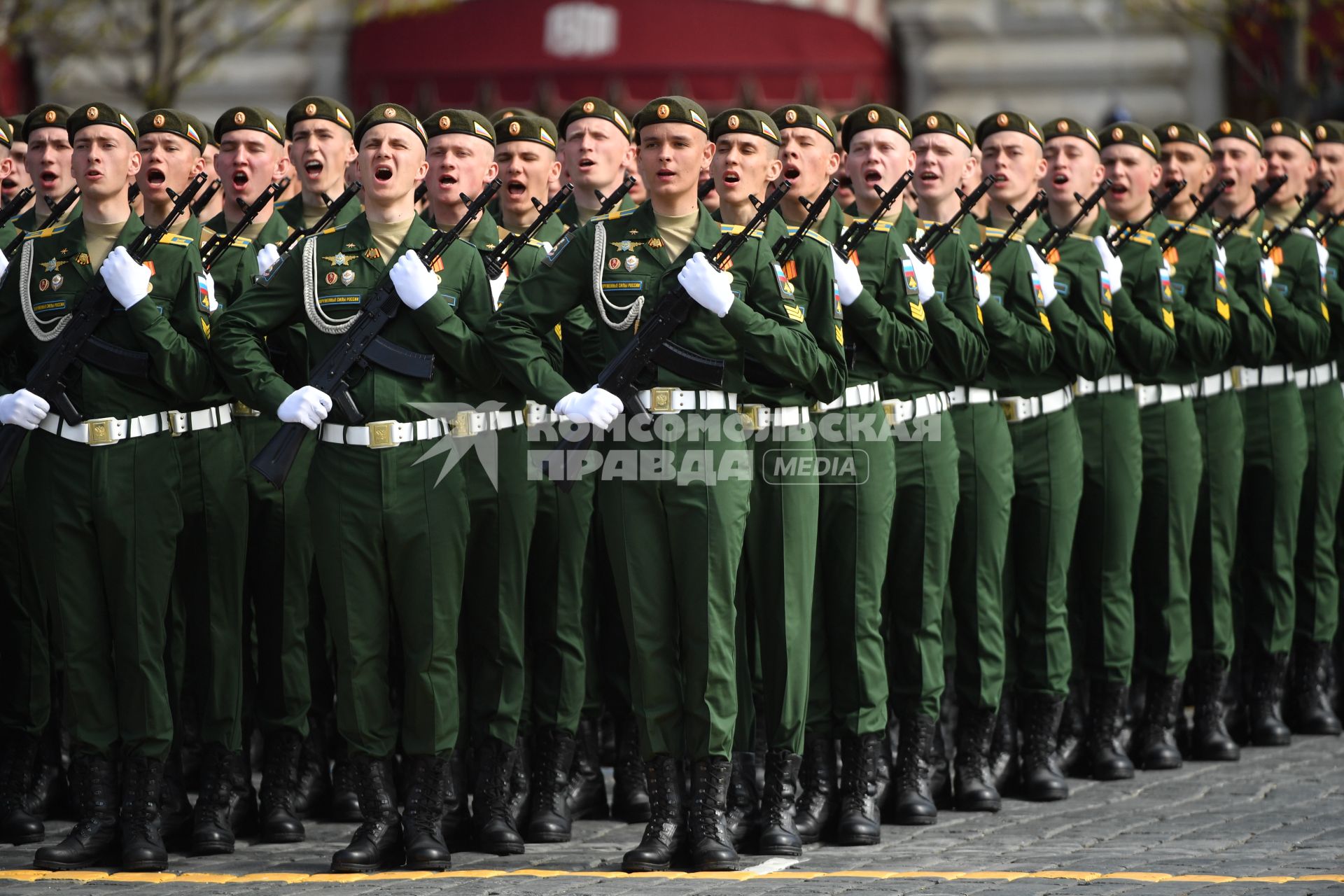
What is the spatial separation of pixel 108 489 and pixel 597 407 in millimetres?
1507

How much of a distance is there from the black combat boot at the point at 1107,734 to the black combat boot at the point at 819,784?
147 cm

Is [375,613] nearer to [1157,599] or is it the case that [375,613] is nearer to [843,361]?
[843,361]

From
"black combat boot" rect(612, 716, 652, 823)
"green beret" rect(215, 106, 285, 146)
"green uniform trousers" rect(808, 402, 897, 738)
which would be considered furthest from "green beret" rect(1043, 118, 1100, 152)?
"green beret" rect(215, 106, 285, 146)

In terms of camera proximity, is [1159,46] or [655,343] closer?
[655,343]

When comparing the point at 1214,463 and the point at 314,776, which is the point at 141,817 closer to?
the point at 314,776

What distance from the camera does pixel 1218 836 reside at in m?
7.53

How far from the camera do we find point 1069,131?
9.10 meters

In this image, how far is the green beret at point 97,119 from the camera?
7.46 metres

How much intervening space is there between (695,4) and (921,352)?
1028cm

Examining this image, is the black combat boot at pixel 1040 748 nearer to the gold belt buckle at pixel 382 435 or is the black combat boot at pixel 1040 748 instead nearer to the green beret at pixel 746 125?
the green beret at pixel 746 125

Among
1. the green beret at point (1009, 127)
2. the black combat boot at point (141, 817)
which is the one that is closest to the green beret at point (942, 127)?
the green beret at point (1009, 127)

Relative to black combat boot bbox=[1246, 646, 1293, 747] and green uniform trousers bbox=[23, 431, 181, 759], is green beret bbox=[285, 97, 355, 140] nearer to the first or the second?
green uniform trousers bbox=[23, 431, 181, 759]

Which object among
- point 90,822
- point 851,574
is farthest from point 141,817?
point 851,574

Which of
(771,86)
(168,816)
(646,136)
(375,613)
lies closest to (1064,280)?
(646,136)
